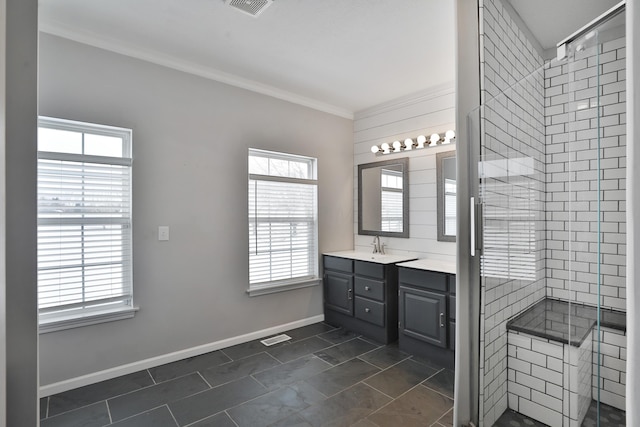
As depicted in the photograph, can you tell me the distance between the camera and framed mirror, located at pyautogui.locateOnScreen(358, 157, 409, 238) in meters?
3.58

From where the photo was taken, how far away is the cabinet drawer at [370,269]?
3.19 metres

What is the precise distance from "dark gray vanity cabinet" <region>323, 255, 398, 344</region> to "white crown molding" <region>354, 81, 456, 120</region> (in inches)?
71.1

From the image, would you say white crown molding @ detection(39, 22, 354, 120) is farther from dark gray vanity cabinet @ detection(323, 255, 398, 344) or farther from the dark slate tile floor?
the dark slate tile floor

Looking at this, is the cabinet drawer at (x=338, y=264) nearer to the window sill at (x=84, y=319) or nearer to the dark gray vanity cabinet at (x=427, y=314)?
the dark gray vanity cabinet at (x=427, y=314)

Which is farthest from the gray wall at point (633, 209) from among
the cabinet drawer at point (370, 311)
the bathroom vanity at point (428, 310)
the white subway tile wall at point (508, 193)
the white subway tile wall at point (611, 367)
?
the cabinet drawer at point (370, 311)

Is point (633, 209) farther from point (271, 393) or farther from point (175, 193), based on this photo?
point (175, 193)

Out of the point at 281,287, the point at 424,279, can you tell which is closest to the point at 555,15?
the point at 424,279

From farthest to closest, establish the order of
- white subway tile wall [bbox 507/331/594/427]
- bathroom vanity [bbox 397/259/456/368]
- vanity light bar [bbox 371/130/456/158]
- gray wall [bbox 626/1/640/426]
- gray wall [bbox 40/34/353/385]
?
vanity light bar [bbox 371/130/456/158]
bathroom vanity [bbox 397/259/456/368]
gray wall [bbox 40/34/353/385]
white subway tile wall [bbox 507/331/594/427]
gray wall [bbox 626/1/640/426]

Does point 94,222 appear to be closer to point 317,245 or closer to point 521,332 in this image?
point 317,245

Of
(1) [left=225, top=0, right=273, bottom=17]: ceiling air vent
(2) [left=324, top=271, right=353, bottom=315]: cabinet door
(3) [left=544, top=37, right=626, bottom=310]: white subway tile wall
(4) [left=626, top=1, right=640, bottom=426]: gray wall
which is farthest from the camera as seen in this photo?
(2) [left=324, top=271, right=353, bottom=315]: cabinet door

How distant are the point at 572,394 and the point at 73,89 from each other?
10.9 feet

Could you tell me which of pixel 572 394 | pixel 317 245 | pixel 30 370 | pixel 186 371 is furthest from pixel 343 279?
pixel 30 370

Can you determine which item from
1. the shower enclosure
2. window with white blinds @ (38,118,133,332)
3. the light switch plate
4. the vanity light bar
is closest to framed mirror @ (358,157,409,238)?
the vanity light bar

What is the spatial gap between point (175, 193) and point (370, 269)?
198cm
